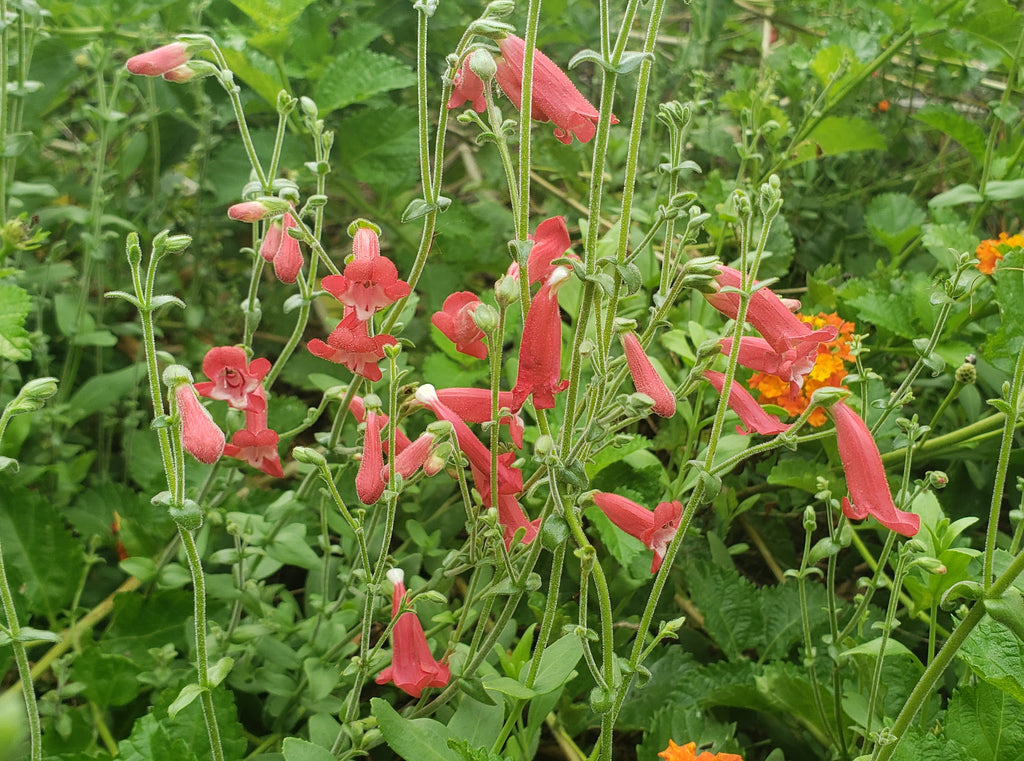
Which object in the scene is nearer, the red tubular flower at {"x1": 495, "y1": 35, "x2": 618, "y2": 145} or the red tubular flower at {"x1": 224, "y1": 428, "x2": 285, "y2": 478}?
the red tubular flower at {"x1": 495, "y1": 35, "x2": 618, "y2": 145}

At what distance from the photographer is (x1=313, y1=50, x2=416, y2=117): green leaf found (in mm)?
1669

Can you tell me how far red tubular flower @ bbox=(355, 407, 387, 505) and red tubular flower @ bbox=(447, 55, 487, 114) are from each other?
322 mm

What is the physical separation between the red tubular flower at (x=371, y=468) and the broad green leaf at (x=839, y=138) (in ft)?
3.99

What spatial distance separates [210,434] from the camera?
793 mm

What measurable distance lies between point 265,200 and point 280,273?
3.9 inches

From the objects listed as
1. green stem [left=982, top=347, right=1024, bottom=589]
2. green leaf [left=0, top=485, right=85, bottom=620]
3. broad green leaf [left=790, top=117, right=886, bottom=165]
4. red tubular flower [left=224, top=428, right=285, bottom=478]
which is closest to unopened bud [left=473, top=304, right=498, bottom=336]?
red tubular flower [left=224, top=428, right=285, bottom=478]

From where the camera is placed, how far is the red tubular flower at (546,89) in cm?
86

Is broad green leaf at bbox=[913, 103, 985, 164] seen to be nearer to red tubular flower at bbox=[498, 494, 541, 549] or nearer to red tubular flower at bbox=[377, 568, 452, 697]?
red tubular flower at bbox=[498, 494, 541, 549]

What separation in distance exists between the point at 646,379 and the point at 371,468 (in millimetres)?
278

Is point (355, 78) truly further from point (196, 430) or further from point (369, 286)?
point (196, 430)

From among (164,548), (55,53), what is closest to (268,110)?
(55,53)

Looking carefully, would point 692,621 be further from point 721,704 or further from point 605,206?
point 605,206

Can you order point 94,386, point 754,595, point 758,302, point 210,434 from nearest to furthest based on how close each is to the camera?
1. point 210,434
2. point 758,302
3. point 754,595
4. point 94,386

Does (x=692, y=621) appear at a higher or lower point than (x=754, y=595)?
lower
